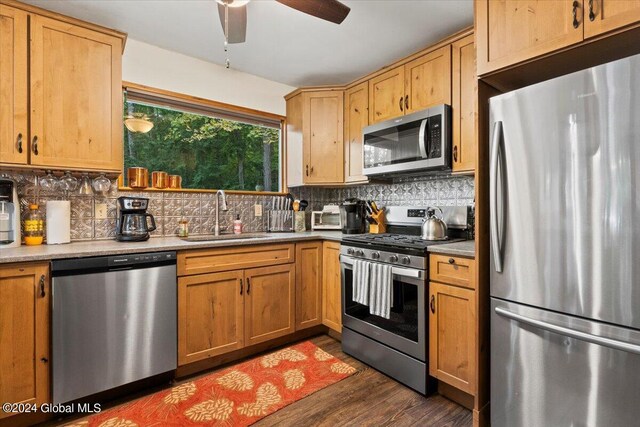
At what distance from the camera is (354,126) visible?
2957 mm

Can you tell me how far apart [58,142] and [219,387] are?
73.0 inches

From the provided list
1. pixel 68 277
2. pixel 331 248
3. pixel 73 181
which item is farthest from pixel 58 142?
pixel 331 248

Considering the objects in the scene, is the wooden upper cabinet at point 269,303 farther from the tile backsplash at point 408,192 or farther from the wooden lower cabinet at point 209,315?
the tile backsplash at point 408,192

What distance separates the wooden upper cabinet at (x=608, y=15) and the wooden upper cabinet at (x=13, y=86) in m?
2.88

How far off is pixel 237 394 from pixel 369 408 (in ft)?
2.66

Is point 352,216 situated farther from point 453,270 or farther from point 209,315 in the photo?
point 209,315

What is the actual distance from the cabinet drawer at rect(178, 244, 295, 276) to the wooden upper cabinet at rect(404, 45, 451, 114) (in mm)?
1538

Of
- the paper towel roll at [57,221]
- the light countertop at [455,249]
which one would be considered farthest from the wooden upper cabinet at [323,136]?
the paper towel roll at [57,221]

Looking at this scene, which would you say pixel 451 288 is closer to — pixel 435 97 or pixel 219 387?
pixel 435 97

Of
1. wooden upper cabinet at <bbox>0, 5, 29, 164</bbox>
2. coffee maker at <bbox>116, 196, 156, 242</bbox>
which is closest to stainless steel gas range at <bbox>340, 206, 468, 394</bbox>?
coffee maker at <bbox>116, 196, 156, 242</bbox>

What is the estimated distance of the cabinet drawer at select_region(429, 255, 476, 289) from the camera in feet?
5.64

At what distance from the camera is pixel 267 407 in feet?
5.90

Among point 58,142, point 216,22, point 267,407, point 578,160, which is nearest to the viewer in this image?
point 578,160

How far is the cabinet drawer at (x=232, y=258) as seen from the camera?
2.09m
